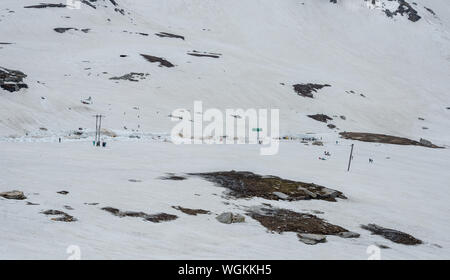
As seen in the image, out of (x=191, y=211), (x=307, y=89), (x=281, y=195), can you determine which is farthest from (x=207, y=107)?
(x=191, y=211)

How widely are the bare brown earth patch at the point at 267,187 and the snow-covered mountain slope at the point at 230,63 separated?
20.6m

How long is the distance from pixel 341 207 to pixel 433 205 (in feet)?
24.5

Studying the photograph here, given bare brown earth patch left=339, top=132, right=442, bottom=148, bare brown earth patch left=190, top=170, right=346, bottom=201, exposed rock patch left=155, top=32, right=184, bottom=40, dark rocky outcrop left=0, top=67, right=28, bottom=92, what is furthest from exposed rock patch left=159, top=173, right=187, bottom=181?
exposed rock patch left=155, top=32, right=184, bottom=40

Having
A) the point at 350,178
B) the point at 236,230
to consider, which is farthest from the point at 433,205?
the point at 236,230

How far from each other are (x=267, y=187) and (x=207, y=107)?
1518 inches

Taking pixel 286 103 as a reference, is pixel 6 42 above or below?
above

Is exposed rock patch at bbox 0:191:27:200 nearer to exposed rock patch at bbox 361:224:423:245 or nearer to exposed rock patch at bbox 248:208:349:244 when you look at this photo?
exposed rock patch at bbox 248:208:349:244

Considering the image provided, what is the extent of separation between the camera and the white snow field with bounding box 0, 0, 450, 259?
13.8 metres

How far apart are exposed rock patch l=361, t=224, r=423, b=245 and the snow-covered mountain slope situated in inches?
1165

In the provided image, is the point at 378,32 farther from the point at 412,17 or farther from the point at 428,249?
the point at 428,249

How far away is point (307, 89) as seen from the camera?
245 feet

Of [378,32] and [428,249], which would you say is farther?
[378,32]

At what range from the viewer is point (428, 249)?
621 inches

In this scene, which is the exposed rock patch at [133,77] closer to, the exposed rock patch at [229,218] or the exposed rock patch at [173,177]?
the exposed rock patch at [173,177]
